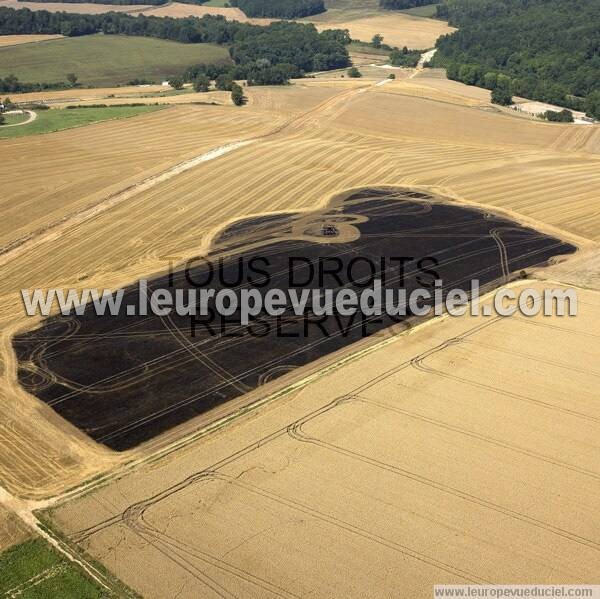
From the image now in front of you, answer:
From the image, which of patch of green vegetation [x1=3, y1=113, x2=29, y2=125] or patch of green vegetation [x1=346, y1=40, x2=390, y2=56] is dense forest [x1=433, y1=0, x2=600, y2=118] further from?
patch of green vegetation [x1=3, y1=113, x2=29, y2=125]

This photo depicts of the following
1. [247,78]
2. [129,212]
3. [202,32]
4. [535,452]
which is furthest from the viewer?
[202,32]

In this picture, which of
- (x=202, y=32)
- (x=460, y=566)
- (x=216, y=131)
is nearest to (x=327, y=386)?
(x=460, y=566)

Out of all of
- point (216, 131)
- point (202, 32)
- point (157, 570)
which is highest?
point (202, 32)

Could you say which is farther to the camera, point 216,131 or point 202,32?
point 202,32

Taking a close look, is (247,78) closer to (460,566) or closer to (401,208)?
(401,208)

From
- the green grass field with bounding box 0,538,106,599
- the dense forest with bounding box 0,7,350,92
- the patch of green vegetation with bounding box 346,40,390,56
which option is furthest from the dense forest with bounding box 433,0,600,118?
the green grass field with bounding box 0,538,106,599

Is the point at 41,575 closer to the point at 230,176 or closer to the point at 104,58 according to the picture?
the point at 230,176

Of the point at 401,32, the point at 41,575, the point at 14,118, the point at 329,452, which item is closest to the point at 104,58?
the point at 14,118
